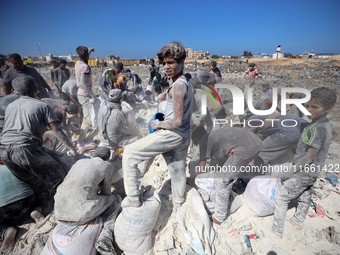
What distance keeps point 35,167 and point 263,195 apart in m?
2.96

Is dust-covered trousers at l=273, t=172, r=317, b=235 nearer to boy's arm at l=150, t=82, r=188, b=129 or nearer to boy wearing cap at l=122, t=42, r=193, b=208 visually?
boy wearing cap at l=122, t=42, r=193, b=208

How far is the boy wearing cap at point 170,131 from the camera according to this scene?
1.51 metres

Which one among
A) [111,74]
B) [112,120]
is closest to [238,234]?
[112,120]

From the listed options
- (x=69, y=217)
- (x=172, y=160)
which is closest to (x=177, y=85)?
(x=172, y=160)

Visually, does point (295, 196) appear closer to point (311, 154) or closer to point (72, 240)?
point (311, 154)

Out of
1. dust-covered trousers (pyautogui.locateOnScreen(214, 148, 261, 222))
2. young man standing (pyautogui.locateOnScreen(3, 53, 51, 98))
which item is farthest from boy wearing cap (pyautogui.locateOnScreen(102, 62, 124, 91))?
dust-covered trousers (pyautogui.locateOnScreen(214, 148, 261, 222))

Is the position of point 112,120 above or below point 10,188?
above

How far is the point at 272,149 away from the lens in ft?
9.46

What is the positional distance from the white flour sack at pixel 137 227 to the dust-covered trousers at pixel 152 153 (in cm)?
15

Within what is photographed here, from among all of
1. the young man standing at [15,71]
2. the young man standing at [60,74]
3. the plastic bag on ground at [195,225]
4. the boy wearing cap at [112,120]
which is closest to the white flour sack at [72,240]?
the plastic bag on ground at [195,225]

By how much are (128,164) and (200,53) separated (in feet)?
138

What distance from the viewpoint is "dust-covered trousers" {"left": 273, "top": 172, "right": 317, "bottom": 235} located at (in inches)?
75.2

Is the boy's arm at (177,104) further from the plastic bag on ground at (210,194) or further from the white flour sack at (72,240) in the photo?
the white flour sack at (72,240)

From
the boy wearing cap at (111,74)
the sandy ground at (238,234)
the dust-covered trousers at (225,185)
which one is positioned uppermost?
the boy wearing cap at (111,74)
